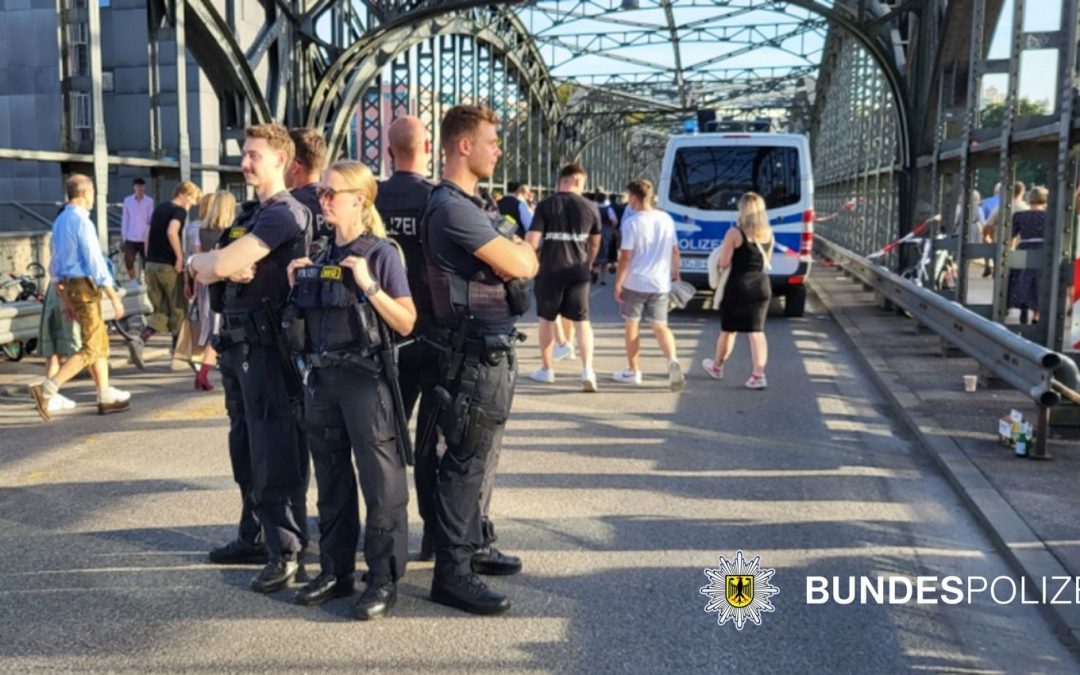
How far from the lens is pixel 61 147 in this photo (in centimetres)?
1074

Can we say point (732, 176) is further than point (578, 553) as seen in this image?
Yes

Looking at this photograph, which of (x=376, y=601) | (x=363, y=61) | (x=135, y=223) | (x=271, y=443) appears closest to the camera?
(x=376, y=601)

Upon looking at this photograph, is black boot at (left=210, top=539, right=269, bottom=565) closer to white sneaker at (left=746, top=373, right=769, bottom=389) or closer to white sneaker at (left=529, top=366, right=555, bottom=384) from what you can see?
white sneaker at (left=529, top=366, right=555, bottom=384)

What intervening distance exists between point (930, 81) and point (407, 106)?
12395 mm

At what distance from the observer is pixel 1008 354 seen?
6.77 m

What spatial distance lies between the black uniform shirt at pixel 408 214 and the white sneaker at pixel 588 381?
170 inches

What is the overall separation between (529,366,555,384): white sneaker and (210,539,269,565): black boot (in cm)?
472

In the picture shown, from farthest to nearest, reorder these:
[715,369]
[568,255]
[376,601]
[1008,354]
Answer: [715,369] → [568,255] → [1008,354] → [376,601]

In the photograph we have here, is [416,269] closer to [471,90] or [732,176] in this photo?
[732,176]

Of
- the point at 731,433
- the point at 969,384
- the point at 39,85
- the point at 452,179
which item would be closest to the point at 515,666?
the point at 452,179

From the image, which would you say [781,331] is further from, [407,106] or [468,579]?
[407,106]

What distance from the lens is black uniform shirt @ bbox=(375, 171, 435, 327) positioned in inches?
176

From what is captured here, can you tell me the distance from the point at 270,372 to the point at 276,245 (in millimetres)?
531

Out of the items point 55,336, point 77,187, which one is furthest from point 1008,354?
point 55,336
